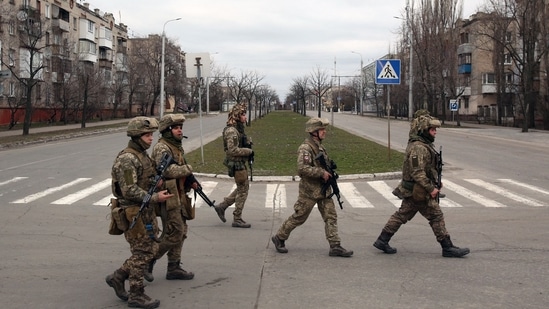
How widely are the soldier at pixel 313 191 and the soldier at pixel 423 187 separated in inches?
25.0

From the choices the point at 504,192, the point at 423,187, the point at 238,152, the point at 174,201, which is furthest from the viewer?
the point at 504,192

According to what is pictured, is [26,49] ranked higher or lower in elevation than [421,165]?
higher

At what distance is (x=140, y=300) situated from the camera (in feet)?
15.9

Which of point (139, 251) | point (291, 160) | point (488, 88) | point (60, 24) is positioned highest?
point (60, 24)

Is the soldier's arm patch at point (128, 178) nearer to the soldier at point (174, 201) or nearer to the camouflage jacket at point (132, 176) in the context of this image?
the camouflage jacket at point (132, 176)

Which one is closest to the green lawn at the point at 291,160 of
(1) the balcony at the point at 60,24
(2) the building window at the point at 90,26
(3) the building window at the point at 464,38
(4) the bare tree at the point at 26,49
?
(4) the bare tree at the point at 26,49

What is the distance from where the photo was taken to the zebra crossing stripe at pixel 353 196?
10723 mm

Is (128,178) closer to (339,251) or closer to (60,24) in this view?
(339,251)

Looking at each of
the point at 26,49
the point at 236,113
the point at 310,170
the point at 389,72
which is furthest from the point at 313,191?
the point at 26,49

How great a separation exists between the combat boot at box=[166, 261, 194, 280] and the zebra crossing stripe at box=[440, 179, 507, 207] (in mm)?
6980

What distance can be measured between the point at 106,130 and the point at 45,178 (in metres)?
26.6

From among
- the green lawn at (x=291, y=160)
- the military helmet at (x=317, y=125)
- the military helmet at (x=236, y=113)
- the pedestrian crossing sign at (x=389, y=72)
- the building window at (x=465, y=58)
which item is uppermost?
the building window at (x=465, y=58)

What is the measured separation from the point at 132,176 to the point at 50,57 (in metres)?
48.4

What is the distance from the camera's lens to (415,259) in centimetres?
653
